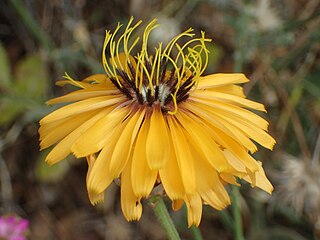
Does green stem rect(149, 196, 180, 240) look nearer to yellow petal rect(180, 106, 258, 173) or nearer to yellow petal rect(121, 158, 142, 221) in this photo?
yellow petal rect(121, 158, 142, 221)

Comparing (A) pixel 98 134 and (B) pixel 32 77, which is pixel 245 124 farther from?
(B) pixel 32 77

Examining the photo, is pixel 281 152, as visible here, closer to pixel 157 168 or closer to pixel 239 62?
pixel 239 62

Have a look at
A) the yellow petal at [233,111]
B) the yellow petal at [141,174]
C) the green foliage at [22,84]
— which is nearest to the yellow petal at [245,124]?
the yellow petal at [233,111]


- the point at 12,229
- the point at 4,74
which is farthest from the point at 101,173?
the point at 4,74

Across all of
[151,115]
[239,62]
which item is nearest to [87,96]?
[151,115]

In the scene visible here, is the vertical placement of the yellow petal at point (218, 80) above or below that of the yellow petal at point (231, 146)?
above

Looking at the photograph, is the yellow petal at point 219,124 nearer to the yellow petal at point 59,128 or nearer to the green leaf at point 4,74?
the yellow petal at point 59,128
